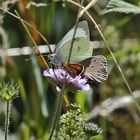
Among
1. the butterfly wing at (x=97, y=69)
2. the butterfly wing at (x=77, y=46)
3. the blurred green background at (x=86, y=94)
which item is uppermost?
the butterfly wing at (x=77, y=46)

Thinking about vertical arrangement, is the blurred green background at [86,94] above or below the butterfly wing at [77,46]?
below

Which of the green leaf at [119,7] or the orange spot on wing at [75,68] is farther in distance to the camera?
the green leaf at [119,7]

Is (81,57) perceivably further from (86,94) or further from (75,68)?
(86,94)

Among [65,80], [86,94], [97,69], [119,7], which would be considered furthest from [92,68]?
[86,94]

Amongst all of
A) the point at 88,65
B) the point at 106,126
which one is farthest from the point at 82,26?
the point at 106,126

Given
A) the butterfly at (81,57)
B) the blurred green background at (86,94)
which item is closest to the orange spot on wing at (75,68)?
the butterfly at (81,57)

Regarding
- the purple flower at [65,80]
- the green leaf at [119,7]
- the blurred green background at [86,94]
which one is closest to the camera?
the purple flower at [65,80]

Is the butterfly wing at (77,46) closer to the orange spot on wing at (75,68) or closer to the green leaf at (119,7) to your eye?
the orange spot on wing at (75,68)
